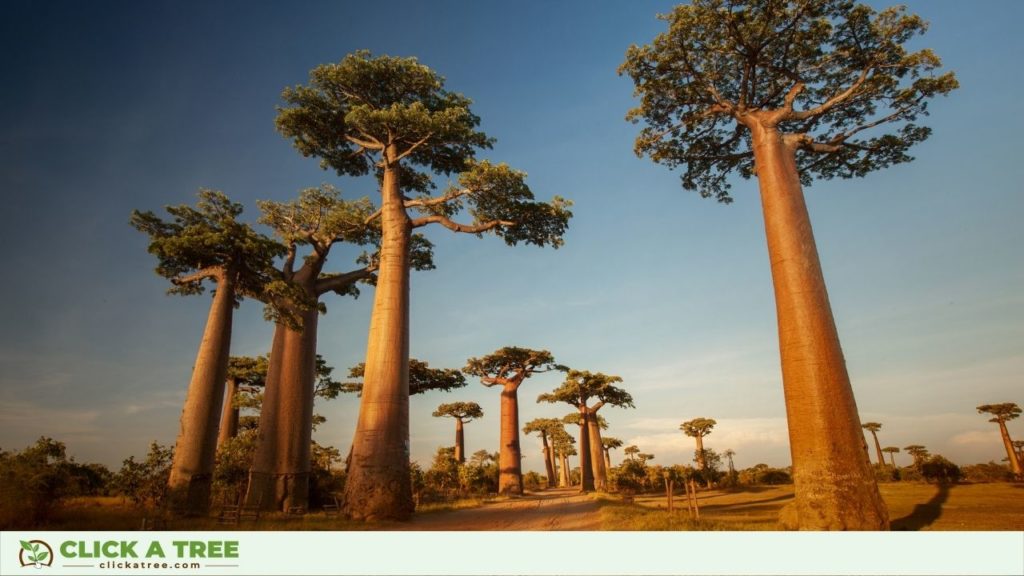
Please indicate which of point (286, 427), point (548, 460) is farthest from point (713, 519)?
point (548, 460)

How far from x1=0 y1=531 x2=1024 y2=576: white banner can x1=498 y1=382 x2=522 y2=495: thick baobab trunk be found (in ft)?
66.9

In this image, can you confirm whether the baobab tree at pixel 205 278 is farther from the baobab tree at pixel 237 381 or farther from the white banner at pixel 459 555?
the baobab tree at pixel 237 381

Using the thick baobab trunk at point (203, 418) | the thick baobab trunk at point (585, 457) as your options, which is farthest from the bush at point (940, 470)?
the thick baobab trunk at point (203, 418)

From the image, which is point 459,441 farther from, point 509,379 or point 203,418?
point 203,418

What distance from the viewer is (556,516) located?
43.4ft

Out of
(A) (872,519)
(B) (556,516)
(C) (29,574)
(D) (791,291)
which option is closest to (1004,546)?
(A) (872,519)

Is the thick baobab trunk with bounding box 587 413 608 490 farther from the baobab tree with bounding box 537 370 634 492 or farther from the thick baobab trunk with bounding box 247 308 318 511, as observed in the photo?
the thick baobab trunk with bounding box 247 308 318 511

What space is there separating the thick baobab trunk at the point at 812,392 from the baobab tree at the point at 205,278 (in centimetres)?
1411

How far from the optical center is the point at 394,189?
1617 cm

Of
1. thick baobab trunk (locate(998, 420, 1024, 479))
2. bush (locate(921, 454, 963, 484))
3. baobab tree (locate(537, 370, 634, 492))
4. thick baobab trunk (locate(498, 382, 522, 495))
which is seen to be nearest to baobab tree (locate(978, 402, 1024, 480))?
thick baobab trunk (locate(998, 420, 1024, 479))

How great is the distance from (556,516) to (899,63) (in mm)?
15321

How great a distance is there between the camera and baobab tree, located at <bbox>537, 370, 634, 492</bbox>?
29578 mm

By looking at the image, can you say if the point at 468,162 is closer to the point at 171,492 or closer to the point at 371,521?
the point at 371,521

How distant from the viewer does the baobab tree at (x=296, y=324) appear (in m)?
15.7
